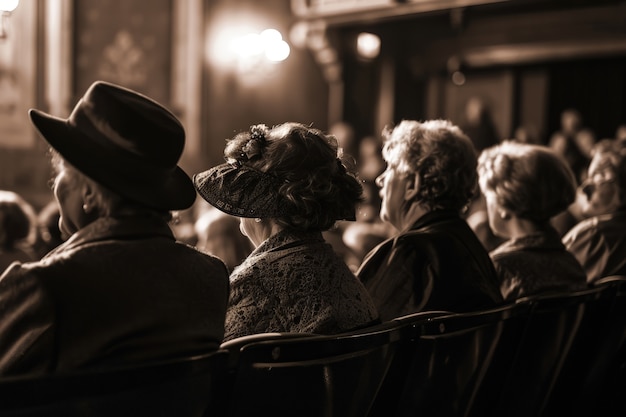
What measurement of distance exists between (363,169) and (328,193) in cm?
811

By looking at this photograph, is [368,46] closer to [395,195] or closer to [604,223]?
[604,223]

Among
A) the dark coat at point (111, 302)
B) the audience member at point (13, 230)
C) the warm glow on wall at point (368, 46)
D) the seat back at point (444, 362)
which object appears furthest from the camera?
the warm glow on wall at point (368, 46)

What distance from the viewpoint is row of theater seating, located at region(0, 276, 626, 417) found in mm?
1290

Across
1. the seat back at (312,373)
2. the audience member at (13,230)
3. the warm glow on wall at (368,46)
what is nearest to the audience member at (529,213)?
the seat back at (312,373)

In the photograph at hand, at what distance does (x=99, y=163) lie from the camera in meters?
1.69

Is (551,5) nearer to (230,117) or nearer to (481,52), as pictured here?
(481,52)

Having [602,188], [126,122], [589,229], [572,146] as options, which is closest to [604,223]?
[589,229]

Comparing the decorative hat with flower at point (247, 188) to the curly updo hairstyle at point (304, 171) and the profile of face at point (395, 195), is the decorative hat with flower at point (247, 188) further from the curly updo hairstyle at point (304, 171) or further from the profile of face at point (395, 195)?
the profile of face at point (395, 195)

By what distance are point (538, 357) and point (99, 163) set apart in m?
1.38

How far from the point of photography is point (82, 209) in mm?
1754

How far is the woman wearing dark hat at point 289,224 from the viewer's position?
2.11 metres

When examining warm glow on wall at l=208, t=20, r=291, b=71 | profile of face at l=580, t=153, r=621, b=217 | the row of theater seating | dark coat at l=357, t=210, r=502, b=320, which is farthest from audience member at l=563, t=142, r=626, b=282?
warm glow on wall at l=208, t=20, r=291, b=71

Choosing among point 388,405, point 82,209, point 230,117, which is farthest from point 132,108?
point 230,117

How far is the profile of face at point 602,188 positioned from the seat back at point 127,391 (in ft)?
10.3
